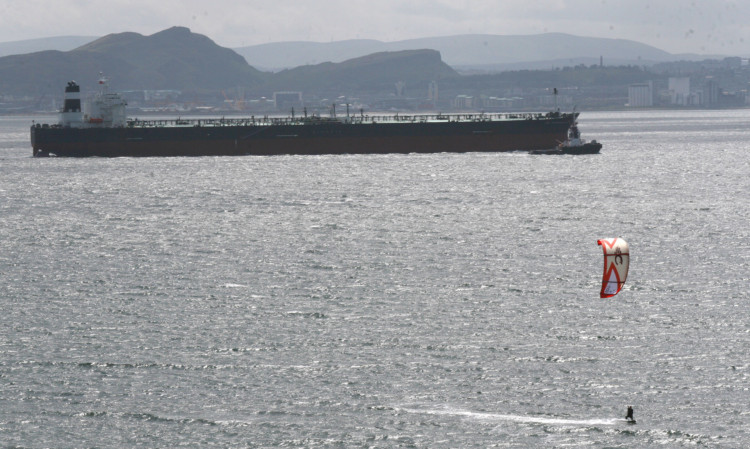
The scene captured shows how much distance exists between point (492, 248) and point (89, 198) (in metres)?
46.6

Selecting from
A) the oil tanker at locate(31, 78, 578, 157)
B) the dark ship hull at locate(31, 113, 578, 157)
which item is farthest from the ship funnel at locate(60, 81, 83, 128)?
the dark ship hull at locate(31, 113, 578, 157)

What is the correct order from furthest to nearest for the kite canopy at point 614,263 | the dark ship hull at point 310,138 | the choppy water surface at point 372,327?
1. the dark ship hull at point 310,138
2. the kite canopy at point 614,263
3. the choppy water surface at point 372,327

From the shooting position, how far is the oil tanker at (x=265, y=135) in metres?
132

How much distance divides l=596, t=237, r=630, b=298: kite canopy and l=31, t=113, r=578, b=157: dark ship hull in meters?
102

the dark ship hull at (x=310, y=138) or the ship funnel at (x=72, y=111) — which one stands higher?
the ship funnel at (x=72, y=111)

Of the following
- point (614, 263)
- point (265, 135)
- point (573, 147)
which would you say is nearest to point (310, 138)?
point (265, 135)

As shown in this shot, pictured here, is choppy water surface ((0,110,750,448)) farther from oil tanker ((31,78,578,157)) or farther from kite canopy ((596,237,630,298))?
oil tanker ((31,78,578,157))

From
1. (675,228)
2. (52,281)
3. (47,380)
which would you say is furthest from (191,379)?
(675,228)

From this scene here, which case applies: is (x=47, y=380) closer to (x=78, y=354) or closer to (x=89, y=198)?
(x=78, y=354)

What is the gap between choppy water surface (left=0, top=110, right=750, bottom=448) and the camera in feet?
96.9

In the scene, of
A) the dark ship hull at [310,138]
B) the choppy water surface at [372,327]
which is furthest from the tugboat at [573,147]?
the choppy water surface at [372,327]

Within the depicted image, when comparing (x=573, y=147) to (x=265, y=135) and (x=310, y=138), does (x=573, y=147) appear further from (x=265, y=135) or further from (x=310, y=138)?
(x=265, y=135)

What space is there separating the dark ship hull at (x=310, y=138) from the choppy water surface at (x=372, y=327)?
48.0 metres

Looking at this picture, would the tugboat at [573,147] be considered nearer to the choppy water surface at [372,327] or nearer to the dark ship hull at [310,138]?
the dark ship hull at [310,138]
